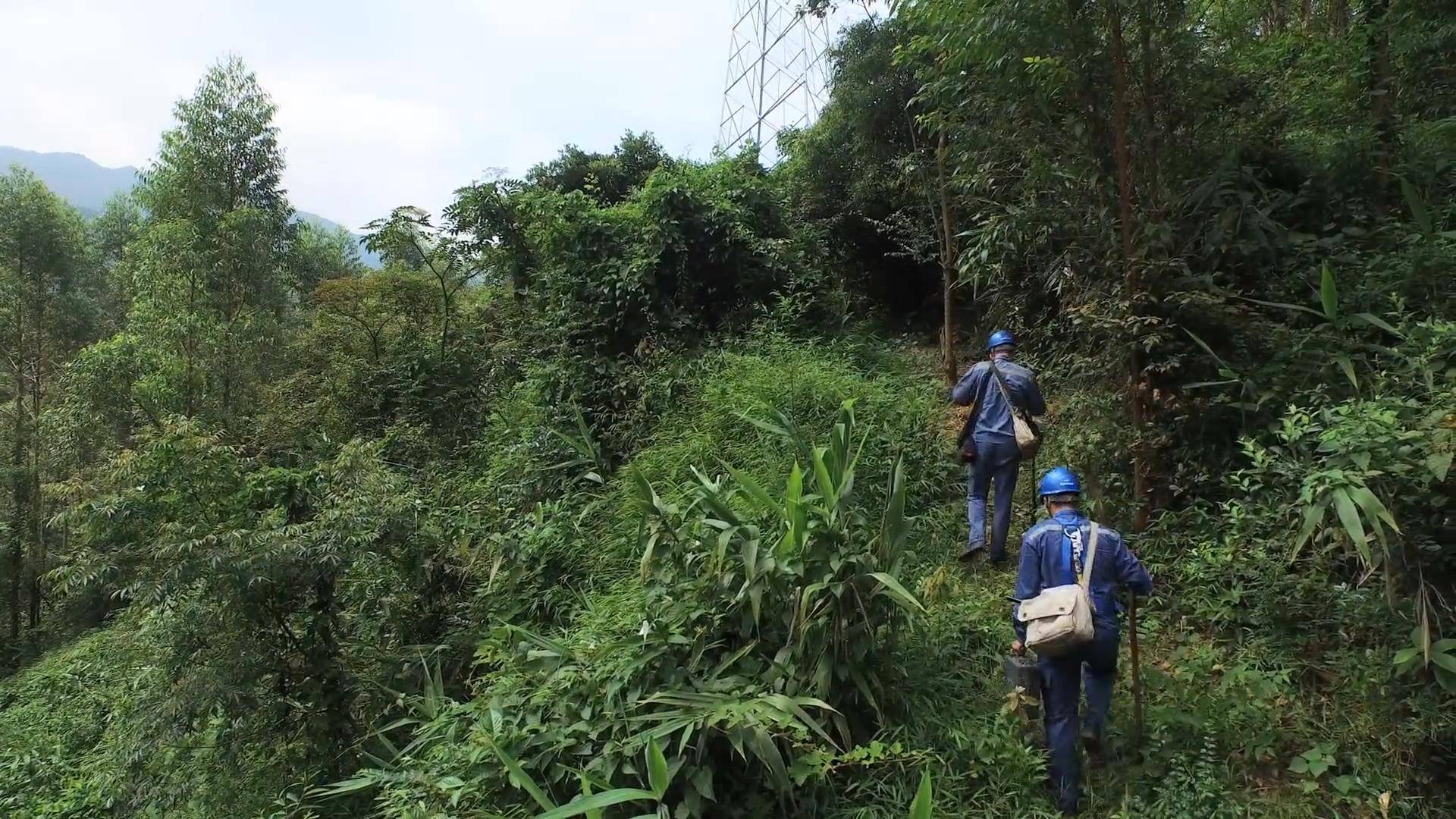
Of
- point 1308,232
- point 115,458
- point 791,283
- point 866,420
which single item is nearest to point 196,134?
point 115,458

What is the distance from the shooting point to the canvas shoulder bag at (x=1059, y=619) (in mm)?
2697

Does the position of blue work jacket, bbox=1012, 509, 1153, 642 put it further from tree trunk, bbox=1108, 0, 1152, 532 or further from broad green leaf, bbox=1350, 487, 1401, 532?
tree trunk, bbox=1108, 0, 1152, 532

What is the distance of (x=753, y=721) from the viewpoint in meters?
2.87

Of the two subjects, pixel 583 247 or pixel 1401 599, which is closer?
pixel 1401 599

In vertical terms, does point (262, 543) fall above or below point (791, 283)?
below

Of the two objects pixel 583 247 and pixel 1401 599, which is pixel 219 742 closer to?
pixel 583 247

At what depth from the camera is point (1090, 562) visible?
2.88 metres

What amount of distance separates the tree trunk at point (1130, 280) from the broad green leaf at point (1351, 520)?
1.82 m

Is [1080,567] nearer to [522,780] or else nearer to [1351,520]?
[1351,520]

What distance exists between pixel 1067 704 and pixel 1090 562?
574 mm

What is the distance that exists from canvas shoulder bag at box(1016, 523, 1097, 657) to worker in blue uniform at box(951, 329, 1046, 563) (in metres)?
1.73

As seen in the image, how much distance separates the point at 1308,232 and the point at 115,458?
27.3 feet

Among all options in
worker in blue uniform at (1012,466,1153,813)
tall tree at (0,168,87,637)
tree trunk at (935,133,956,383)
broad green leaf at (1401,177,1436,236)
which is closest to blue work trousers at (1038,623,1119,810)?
worker in blue uniform at (1012,466,1153,813)

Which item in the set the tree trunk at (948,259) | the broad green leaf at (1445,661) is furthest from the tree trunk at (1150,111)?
the broad green leaf at (1445,661)
